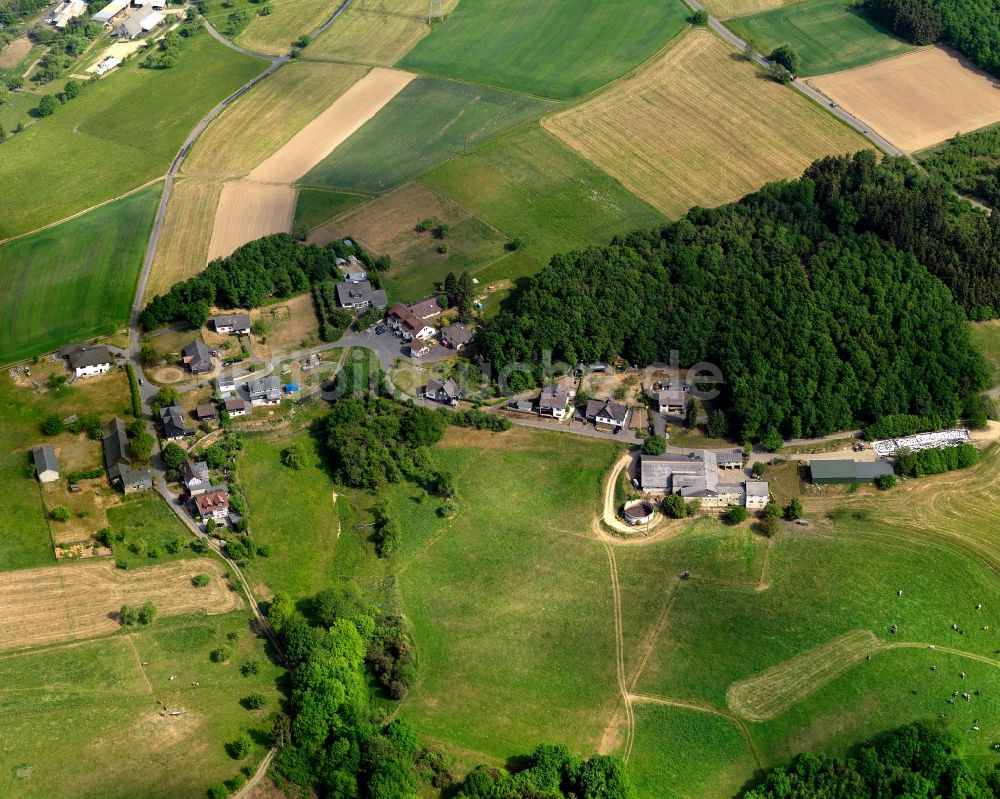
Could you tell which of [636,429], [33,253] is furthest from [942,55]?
[33,253]

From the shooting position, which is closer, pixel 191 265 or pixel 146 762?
pixel 146 762

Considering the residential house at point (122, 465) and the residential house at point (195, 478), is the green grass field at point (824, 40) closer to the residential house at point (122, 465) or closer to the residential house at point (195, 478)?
the residential house at point (195, 478)

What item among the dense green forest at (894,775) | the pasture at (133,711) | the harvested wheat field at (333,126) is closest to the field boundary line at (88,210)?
the harvested wheat field at (333,126)

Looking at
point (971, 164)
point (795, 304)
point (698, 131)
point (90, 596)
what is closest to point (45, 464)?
point (90, 596)

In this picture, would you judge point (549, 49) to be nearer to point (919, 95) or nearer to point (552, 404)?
point (919, 95)

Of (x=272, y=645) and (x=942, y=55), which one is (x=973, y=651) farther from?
(x=942, y=55)
